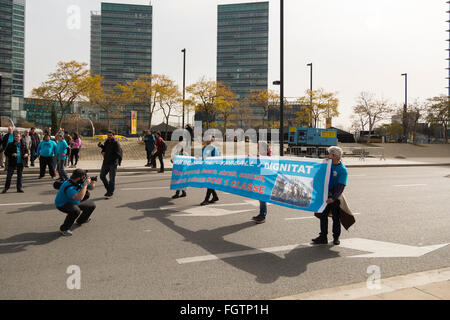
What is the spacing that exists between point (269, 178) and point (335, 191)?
153cm

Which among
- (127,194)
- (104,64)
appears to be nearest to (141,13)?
(104,64)

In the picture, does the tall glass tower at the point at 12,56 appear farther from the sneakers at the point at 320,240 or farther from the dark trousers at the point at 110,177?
the sneakers at the point at 320,240

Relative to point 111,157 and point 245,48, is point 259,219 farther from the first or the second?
point 245,48

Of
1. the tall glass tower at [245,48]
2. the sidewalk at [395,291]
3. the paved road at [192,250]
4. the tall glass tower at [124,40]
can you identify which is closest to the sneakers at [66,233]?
the paved road at [192,250]

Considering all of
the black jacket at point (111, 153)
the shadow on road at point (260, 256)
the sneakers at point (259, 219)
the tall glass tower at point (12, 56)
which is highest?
the tall glass tower at point (12, 56)

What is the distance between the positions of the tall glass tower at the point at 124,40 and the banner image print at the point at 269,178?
13688cm

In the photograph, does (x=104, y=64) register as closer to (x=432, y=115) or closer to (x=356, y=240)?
(x=432, y=115)

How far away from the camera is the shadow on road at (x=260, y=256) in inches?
182

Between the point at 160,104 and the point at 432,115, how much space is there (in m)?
51.9

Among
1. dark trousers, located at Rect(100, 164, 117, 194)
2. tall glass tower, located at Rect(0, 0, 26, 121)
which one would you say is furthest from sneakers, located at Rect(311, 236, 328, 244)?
tall glass tower, located at Rect(0, 0, 26, 121)

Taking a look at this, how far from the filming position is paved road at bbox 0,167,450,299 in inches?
160

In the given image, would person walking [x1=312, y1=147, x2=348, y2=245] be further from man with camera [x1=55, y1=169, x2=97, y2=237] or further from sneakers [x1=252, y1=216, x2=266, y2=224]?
man with camera [x1=55, y1=169, x2=97, y2=237]

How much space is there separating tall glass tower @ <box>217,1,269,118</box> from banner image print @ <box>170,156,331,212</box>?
14274cm
